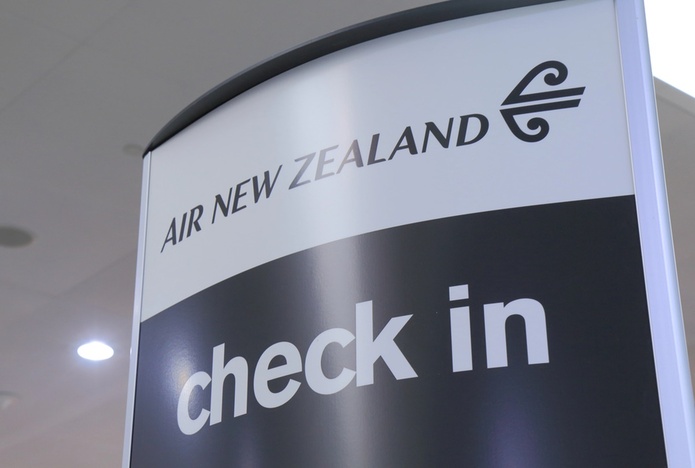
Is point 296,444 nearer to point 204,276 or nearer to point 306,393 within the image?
point 306,393

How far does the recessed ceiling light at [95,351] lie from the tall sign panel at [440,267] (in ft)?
14.5

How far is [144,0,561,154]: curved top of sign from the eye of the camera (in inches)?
35.1

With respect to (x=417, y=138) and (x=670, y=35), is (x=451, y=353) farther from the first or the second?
(x=670, y=35)

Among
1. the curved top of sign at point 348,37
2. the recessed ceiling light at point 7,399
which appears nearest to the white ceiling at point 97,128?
the recessed ceiling light at point 7,399

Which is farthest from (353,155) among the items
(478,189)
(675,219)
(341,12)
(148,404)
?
(675,219)

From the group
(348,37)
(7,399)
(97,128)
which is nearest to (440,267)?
(348,37)

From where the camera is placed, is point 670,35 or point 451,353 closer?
point 451,353

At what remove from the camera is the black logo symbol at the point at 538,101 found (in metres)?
0.83

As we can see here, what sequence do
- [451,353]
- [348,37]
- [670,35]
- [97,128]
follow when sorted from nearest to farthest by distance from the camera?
[451,353], [348,37], [670,35], [97,128]

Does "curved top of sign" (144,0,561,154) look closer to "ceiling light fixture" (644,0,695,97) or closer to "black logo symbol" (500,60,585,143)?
"black logo symbol" (500,60,585,143)

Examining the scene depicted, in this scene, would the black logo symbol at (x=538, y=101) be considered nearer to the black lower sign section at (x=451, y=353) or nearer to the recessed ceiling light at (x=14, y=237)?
the black lower sign section at (x=451, y=353)

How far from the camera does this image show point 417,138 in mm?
868

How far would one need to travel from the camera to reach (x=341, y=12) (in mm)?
2842

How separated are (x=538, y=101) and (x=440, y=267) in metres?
0.17
